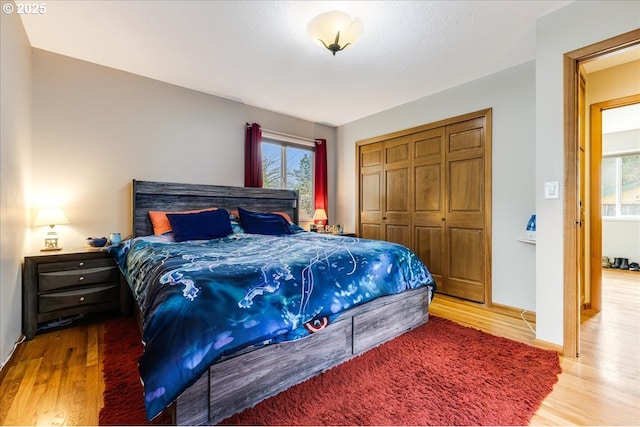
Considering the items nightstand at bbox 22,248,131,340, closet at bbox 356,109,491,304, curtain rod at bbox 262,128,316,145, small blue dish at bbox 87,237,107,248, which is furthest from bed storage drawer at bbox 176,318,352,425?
curtain rod at bbox 262,128,316,145

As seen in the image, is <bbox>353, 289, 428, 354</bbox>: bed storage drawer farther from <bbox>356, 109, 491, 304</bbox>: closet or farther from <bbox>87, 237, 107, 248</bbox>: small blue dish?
<bbox>87, 237, 107, 248</bbox>: small blue dish

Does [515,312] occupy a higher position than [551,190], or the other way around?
[551,190]

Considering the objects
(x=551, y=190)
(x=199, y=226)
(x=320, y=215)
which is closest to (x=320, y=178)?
(x=320, y=215)

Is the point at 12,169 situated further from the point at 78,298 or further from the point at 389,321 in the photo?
A: the point at 389,321

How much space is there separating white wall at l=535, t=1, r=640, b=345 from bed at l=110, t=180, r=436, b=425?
2.88 feet

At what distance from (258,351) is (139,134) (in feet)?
9.89

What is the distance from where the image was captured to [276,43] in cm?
256

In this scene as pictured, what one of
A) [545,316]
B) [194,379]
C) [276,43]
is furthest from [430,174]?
[194,379]

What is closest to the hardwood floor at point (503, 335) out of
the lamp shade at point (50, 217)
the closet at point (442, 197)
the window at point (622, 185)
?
the closet at point (442, 197)

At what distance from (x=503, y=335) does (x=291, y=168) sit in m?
3.58

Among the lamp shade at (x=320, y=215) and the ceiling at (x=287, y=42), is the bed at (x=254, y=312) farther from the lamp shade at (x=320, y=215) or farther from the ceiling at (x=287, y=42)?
the lamp shade at (x=320, y=215)

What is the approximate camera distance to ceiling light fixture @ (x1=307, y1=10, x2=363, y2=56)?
2.04 metres

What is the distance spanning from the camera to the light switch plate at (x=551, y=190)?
2096 millimetres

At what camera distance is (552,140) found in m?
2.11
